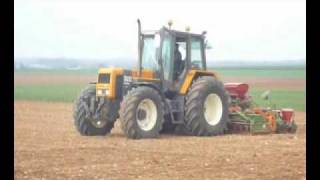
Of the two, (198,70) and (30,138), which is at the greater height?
(198,70)

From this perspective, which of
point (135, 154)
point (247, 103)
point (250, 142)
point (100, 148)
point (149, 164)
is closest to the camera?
point (149, 164)

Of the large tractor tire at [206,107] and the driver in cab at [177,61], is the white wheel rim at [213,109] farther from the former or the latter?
the driver in cab at [177,61]

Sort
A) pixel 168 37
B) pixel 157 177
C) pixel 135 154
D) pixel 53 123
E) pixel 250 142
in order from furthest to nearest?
1. pixel 53 123
2. pixel 168 37
3. pixel 250 142
4. pixel 135 154
5. pixel 157 177

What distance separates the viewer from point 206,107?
648 inches

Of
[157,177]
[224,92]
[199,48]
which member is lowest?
[157,177]

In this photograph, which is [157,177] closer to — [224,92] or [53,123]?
[224,92]

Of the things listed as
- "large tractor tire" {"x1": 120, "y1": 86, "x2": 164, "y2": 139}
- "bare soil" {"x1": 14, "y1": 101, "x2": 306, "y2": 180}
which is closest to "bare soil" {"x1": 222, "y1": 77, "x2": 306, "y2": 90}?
"large tractor tire" {"x1": 120, "y1": 86, "x2": 164, "y2": 139}

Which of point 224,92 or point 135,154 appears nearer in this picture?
point 135,154

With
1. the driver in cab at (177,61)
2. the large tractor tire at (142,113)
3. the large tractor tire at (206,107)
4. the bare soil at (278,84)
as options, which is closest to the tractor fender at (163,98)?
the large tractor tire at (142,113)

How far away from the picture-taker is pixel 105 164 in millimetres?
10820

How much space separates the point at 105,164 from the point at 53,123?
31.4 ft

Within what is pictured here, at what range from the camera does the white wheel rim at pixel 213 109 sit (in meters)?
16.3

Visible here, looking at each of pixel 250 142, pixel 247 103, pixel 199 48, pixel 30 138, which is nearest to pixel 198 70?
pixel 199 48

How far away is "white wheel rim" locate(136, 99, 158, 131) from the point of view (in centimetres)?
1498
